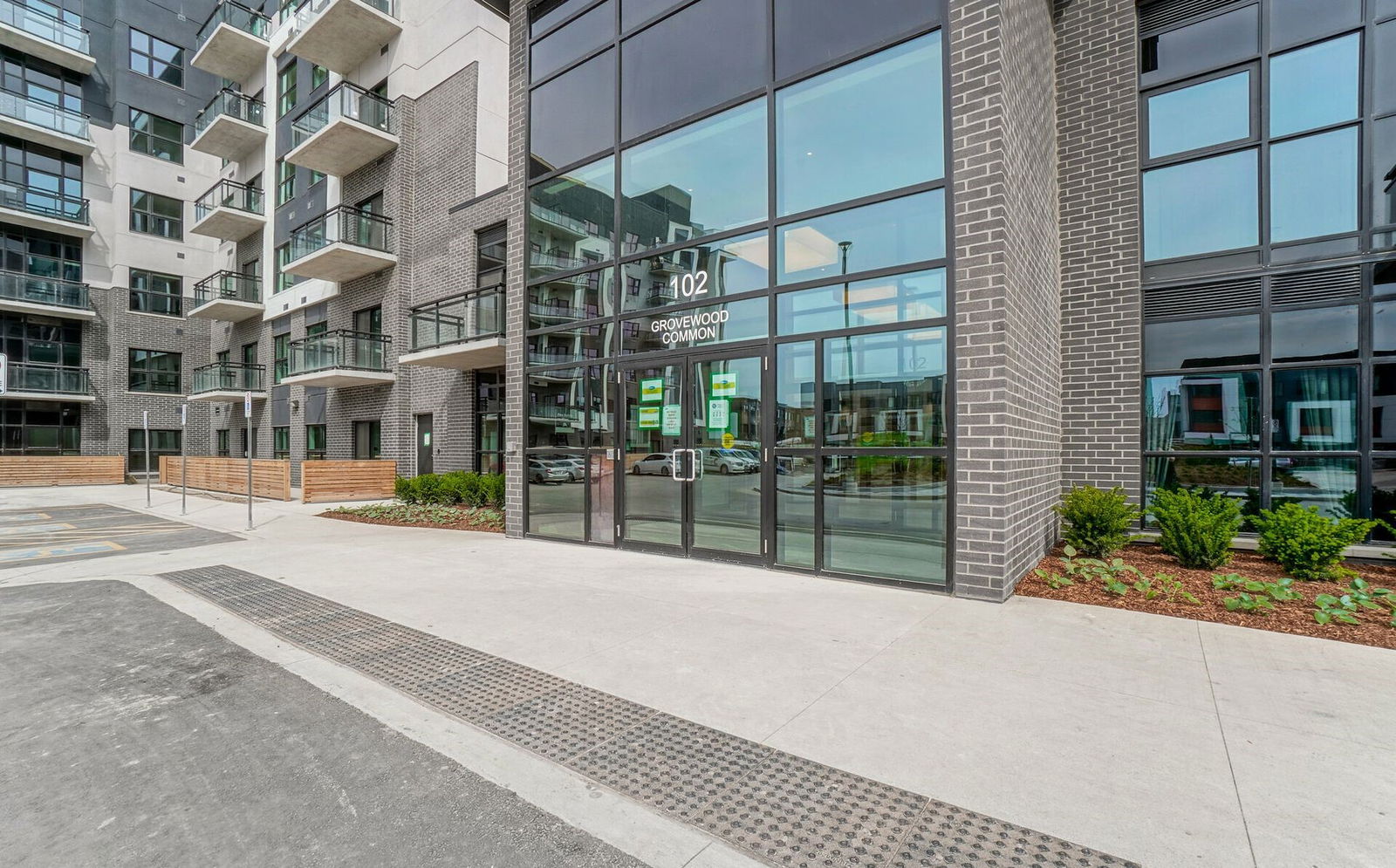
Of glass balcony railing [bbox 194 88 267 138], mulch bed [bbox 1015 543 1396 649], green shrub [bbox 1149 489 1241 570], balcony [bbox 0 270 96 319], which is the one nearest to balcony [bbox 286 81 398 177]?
glass balcony railing [bbox 194 88 267 138]

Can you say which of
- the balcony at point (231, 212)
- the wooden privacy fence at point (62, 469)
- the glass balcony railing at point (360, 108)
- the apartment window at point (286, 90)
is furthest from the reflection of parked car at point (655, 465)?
the wooden privacy fence at point (62, 469)

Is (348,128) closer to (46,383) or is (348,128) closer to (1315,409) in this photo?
(46,383)

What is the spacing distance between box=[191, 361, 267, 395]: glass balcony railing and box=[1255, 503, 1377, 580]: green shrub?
1123 inches

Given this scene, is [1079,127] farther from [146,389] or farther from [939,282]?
[146,389]

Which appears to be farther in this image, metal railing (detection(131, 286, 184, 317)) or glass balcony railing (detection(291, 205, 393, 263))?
metal railing (detection(131, 286, 184, 317))

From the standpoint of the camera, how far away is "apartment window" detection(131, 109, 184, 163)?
27156 millimetres

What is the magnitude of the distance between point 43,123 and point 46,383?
10660 millimetres

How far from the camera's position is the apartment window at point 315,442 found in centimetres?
2062

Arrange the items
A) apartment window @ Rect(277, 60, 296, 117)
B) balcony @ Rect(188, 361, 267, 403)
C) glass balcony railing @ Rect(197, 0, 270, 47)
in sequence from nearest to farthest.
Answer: apartment window @ Rect(277, 60, 296, 117), balcony @ Rect(188, 361, 267, 403), glass balcony railing @ Rect(197, 0, 270, 47)

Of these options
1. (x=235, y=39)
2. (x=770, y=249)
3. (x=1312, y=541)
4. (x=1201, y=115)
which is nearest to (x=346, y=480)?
(x=770, y=249)

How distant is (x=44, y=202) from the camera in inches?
992

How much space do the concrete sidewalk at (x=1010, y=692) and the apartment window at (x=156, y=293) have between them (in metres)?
29.5

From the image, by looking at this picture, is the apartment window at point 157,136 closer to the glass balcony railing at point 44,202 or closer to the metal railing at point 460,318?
the glass balcony railing at point 44,202

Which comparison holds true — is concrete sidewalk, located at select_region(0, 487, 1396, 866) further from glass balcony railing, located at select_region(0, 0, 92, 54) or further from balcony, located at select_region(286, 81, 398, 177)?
glass balcony railing, located at select_region(0, 0, 92, 54)
